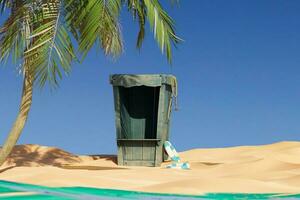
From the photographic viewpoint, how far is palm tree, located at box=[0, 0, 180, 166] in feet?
28.2

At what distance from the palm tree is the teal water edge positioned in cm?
217

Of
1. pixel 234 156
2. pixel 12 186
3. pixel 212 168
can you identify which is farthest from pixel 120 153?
pixel 12 186

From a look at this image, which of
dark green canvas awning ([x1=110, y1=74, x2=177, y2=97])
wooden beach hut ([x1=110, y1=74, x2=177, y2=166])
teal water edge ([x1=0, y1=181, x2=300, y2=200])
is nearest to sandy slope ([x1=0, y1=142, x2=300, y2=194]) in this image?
teal water edge ([x1=0, y1=181, x2=300, y2=200])

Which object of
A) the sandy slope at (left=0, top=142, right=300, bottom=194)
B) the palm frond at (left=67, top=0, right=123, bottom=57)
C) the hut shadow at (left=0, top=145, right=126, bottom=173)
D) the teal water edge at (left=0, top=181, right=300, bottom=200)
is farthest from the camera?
the hut shadow at (left=0, top=145, right=126, bottom=173)

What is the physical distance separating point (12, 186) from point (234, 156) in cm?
722

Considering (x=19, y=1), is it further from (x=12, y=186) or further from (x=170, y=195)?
(x=170, y=195)

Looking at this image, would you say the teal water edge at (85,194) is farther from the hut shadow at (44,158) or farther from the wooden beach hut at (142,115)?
the wooden beach hut at (142,115)

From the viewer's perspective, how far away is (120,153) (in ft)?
38.3

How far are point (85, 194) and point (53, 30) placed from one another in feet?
11.1

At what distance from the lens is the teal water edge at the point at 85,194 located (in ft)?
20.0

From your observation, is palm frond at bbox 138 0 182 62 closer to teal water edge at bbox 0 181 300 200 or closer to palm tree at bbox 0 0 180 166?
palm tree at bbox 0 0 180 166

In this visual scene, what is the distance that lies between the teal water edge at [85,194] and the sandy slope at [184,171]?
0.31 meters

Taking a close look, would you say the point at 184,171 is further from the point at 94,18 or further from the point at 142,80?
the point at 94,18

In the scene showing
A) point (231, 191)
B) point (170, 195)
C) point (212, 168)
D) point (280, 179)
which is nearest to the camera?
point (170, 195)
